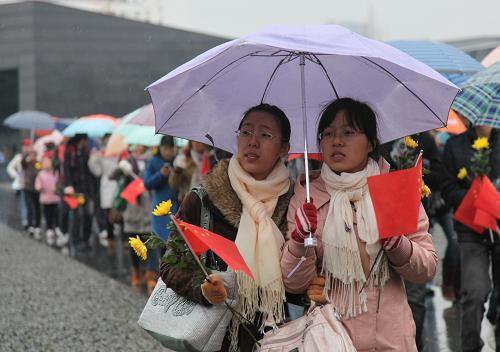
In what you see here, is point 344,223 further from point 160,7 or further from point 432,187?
point 160,7

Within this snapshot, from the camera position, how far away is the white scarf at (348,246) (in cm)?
292

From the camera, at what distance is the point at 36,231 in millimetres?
15227

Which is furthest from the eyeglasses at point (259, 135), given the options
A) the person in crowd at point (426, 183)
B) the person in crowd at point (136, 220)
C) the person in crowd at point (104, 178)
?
the person in crowd at point (104, 178)

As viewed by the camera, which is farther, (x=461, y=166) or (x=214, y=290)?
(x=461, y=166)

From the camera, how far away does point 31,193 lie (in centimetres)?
1545

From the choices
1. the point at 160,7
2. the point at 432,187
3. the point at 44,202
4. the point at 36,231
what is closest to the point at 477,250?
the point at 432,187

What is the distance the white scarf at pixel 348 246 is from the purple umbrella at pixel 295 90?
28cm

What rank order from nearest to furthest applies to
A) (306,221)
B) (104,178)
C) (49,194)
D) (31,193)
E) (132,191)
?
(306,221)
(132,191)
(104,178)
(49,194)
(31,193)

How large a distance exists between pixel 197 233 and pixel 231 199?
1.28ft

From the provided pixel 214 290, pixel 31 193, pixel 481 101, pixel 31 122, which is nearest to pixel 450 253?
pixel 481 101

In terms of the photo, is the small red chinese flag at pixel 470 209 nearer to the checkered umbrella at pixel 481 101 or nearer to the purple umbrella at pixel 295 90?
the checkered umbrella at pixel 481 101

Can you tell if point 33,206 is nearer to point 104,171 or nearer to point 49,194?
point 49,194

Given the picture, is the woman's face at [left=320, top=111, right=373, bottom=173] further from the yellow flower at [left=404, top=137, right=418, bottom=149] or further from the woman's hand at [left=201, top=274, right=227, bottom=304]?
the woman's hand at [left=201, top=274, right=227, bottom=304]

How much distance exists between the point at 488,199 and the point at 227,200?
273 cm
